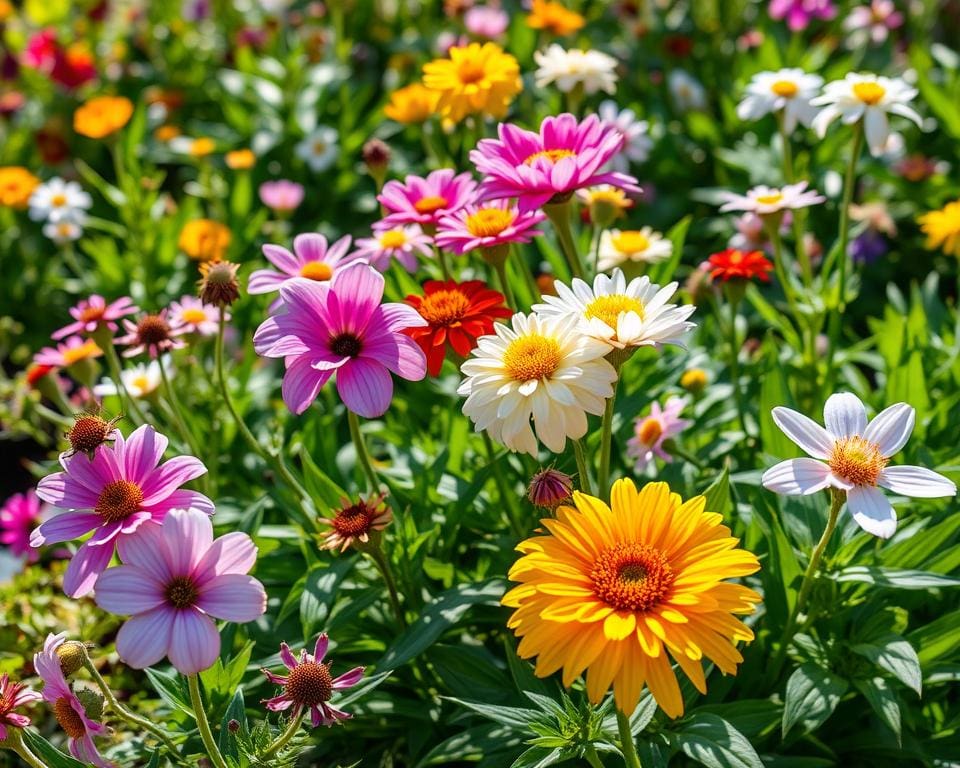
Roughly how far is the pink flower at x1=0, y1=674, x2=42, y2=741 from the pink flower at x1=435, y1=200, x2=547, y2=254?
928mm

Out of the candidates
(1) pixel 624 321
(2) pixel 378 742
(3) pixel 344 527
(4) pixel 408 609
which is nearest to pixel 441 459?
(4) pixel 408 609

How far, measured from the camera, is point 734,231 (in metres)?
3.25

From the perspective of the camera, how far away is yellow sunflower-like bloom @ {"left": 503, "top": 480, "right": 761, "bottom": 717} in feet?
3.89

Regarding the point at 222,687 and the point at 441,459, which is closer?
the point at 222,687

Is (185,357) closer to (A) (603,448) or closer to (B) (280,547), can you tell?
(B) (280,547)

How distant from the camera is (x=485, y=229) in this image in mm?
1683

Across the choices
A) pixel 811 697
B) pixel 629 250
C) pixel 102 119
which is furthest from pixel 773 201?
pixel 102 119

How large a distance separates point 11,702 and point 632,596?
88 centimetres

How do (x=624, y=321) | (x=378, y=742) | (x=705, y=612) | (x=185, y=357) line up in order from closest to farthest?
(x=705, y=612) → (x=624, y=321) → (x=378, y=742) → (x=185, y=357)

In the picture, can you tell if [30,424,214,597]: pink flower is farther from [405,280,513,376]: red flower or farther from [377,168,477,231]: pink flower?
[377,168,477,231]: pink flower

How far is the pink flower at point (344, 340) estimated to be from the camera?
148cm

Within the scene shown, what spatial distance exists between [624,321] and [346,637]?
0.85 meters

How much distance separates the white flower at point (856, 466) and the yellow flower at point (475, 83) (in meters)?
1.03

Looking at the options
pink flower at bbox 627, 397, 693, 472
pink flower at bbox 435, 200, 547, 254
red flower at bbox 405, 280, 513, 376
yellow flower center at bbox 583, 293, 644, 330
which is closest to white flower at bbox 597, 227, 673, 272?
pink flower at bbox 627, 397, 693, 472
